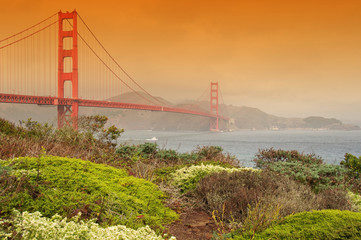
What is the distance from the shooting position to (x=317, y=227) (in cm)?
246

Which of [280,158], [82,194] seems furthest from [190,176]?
[280,158]

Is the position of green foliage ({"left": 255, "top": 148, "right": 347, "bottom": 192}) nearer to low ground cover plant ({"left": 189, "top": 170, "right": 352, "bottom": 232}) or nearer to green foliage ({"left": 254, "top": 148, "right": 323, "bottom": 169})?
green foliage ({"left": 254, "top": 148, "right": 323, "bottom": 169})

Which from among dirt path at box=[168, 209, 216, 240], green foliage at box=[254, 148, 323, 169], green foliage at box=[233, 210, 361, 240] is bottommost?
dirt path at box=[168, 209, 216, 240]

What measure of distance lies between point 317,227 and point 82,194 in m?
2.47

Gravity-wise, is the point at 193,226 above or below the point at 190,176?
below

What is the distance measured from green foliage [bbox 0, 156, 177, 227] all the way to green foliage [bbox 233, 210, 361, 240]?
1405 millimetres

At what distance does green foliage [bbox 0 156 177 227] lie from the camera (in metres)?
3.02

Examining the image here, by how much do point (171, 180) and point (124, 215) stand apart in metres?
2.48

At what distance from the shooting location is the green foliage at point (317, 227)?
7.82ft

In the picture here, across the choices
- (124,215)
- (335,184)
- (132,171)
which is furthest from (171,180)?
(335,184)

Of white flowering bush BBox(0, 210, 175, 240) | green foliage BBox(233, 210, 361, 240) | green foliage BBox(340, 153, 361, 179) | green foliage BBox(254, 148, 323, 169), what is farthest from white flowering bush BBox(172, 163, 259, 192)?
green foliage BBox(340, 153, 361, 179)

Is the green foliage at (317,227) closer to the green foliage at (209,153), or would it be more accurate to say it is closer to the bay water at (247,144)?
the green foliage at (209,153)

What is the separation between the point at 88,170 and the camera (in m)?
4.21

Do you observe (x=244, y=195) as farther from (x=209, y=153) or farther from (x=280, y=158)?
(x=280, y=158)
